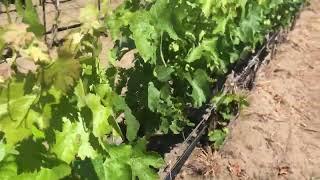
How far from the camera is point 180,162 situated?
160 inches

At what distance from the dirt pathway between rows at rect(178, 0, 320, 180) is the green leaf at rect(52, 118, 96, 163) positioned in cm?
210

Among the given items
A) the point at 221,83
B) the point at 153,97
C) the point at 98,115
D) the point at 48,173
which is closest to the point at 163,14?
the point at 153,97

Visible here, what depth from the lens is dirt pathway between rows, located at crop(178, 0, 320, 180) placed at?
4461 mm

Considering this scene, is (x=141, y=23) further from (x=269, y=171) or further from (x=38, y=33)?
(x=269, y=171)

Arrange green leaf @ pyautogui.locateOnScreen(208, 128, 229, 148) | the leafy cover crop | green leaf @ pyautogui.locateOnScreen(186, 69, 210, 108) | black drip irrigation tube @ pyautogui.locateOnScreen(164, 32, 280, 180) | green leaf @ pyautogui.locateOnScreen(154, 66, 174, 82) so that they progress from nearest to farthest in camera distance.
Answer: the leafy cover crop, green leaf @ pyautogui.locateOnScreen(154, 66, 174, 82), green leaf @ pyautogui.locateOnScreen(186, 69, 210, 108), black drip irrigation tube @ pyautogui.locateOnScreen(164, 32, 280, 180), green leaf @ pyautogui.locateOnScreen(208, 128, 229, 148)

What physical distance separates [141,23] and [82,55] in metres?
1.06

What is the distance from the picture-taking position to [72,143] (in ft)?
7.17

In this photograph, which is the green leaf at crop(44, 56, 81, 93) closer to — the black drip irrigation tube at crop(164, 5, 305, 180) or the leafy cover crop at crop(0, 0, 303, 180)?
the leafy cover crop at crop(0, 0, 303, 180)

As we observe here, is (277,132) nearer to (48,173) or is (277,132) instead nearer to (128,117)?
(128,117)

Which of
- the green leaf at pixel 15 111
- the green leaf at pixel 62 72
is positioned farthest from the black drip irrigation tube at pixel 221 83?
the green leaf at pixel 62 72

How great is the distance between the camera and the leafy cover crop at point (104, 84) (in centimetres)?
186

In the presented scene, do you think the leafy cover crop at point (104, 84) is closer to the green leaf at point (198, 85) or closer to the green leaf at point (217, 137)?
the green leaf at point (198, 85)

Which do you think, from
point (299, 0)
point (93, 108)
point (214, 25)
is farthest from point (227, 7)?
point (299, 0)

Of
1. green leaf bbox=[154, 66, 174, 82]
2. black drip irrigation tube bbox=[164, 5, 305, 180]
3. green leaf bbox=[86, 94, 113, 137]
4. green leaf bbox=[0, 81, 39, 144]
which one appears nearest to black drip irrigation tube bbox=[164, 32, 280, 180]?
black drip irrigation tube bbox=[164, 5, 305, 180]
